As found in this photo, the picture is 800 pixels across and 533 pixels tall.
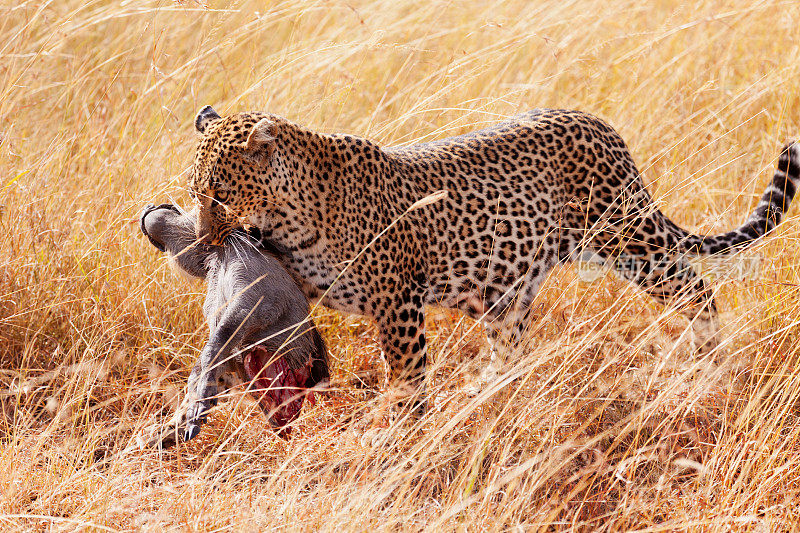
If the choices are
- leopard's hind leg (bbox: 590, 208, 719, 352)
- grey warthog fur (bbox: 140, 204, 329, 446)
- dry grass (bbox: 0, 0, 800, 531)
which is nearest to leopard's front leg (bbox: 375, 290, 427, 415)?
dry grass (bbox: 0, 0, 800, 531)

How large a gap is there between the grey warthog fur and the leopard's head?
0.42 ft

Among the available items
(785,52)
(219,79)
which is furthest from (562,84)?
(219,79)

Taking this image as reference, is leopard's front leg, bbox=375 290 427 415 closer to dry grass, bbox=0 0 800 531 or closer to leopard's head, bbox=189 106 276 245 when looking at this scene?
dry grass, bbox=0 0 800 531

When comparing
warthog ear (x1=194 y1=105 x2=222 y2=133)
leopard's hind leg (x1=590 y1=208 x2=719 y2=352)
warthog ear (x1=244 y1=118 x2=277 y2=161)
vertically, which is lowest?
leopard's hind leg (x1=590 y1=208 x2=719 y2=352)

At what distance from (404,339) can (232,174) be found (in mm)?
1249

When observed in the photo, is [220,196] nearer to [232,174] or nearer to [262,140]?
[232,174]

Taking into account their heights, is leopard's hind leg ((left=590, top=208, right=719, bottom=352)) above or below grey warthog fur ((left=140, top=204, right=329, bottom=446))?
below

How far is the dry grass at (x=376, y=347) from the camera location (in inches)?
151

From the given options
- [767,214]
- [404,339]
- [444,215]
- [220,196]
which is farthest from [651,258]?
[220,196]

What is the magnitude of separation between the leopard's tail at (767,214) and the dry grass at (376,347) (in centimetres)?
16

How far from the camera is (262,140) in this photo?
4215 mm

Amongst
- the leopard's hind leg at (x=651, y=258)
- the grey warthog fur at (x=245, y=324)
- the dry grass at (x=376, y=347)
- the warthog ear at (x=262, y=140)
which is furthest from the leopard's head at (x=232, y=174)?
the leopard's hind leg at (x=651, y=258)

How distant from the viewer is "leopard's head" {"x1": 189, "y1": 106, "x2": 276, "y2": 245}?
4.25 meters

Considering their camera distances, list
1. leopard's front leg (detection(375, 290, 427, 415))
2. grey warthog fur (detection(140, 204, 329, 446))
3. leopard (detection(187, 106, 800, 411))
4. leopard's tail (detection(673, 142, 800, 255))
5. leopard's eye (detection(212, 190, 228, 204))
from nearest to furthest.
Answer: grey warthog fur (detection(140, 204, 329, 446)), leopard's eye (detection(212, 190, 228, 204)), leopard (detection(187, 106, 800, 411)), leopard's front leg (detection(375, 290, 427, 415)), leopard's tail (detection(673, 142, 800, 255))
